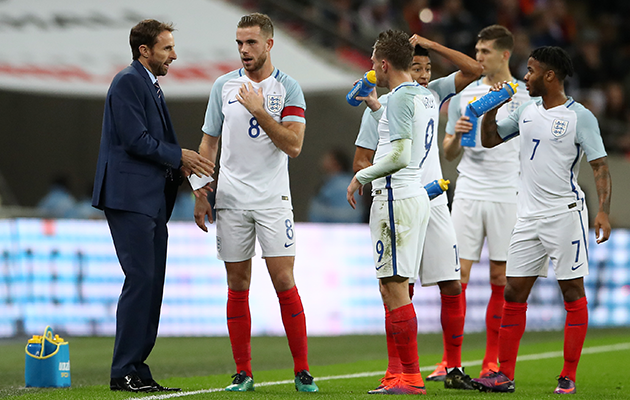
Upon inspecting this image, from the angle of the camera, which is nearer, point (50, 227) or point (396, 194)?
point (396, 194)

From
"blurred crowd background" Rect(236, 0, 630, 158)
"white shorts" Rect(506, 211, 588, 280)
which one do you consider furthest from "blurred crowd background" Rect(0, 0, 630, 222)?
"white shorts" Rect(506, 211, 588, 280)

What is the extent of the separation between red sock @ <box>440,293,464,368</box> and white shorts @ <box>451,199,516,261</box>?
89cm

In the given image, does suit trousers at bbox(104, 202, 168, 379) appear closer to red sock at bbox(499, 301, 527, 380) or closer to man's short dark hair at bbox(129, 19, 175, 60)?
man's short dark hair at bbox(129, 19, 175, 60)

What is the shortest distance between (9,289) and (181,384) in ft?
15.0

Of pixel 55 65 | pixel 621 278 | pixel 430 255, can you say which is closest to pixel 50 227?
pixel 55 65

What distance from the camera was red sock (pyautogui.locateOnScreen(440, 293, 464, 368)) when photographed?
6.23 metres

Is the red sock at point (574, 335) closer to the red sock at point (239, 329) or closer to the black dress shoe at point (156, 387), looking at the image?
the red sock at point (239, 329)

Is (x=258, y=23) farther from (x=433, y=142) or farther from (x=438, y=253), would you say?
(x=438, y=253)

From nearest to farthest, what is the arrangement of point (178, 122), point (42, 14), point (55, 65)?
point (55, 65)
point (42, 14)
point (178, 122)

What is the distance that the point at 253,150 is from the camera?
19.0 feet

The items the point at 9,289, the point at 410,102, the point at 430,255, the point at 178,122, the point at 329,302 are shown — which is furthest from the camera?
the point at 178,122

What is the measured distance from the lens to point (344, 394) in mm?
5531

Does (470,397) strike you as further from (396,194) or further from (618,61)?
(618,61)

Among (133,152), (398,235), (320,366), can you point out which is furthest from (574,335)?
(133,152)
